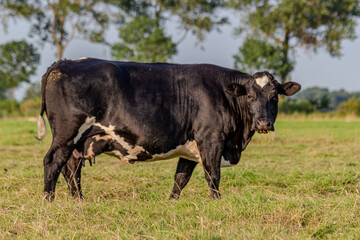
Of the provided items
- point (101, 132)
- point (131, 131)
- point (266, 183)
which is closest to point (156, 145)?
point (131, 131)

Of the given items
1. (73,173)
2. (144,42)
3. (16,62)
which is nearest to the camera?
(73,173)

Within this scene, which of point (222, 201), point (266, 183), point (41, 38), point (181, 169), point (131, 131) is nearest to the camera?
point (222, 201)

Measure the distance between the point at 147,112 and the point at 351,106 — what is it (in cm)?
3168

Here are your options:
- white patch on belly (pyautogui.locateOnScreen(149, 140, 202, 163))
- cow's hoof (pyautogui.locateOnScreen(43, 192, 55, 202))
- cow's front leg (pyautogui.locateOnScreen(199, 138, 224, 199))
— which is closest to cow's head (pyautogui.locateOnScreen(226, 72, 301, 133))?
cow's front leg (pyautogui.locateOnScreen(199, 138, 224, 199))

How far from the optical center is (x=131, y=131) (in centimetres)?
570

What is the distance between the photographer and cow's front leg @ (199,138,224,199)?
19.3ft

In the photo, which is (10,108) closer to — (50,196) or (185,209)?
(50,196)

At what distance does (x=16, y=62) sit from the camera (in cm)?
4188

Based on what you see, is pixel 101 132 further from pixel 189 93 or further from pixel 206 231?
pixel 206 231

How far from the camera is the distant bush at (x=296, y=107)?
3369cm

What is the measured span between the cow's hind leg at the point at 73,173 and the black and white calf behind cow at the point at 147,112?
0.24 ft

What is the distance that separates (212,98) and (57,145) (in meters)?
2.22

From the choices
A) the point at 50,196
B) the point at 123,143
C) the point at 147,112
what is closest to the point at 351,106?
the point at 147,112

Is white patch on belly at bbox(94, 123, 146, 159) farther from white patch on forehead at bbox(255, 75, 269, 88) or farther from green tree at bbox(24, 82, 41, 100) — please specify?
green tree at bbox(24, 82, 41, 100)
